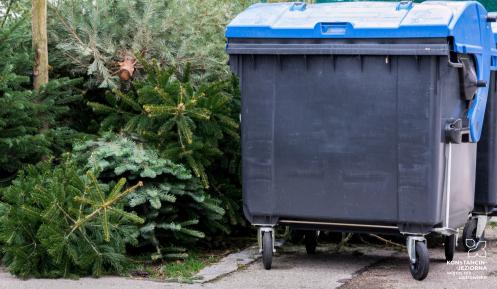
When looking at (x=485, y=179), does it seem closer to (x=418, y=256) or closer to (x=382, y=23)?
(x=418, y=256)

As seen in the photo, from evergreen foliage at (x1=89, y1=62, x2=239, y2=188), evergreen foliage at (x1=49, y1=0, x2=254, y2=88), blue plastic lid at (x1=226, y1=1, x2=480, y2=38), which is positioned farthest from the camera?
evergreen foliage at (x1=49, y1=0, x2=254, y2=88)

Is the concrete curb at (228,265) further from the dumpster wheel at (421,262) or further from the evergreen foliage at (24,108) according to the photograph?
the evergreen foliage at (24,108)

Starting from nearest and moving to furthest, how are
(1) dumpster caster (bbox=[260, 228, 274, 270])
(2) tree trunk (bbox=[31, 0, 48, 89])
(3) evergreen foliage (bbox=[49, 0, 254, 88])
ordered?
(1) dumpster caster (bbox=[260, 228, 274, 270]), (2) tree trunk (bbox=[31, 0, 48, 89]), (3) evergreen foliage (bbox=[49, 0, 254, 88])

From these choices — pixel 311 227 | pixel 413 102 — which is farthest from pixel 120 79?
pixel 413 102

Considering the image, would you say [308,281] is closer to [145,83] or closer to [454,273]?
[454,273]

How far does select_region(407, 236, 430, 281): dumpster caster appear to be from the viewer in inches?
202

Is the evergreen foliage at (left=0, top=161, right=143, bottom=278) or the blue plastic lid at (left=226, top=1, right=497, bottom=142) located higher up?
the blue plastic lid at (left=226, top=1, right=497, bottom=142)

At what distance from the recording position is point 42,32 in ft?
19.7

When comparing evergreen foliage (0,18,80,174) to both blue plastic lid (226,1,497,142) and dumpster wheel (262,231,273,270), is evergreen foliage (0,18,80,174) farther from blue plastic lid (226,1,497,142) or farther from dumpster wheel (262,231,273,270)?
dumpster wheel (262,231,273,270)

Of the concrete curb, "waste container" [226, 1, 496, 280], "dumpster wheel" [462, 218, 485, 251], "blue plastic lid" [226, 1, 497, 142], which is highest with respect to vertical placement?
"blue plastic lid" [226, 1, 497, 142]

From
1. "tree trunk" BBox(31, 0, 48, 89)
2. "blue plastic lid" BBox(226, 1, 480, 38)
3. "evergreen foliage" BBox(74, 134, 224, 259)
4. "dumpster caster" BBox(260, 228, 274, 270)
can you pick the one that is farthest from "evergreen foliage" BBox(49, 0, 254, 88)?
"dumpster caster" BBox(260, 228, 274, 270)

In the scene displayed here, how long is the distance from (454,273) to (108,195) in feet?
7.12

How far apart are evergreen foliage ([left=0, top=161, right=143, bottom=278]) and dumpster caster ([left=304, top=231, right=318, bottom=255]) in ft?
4.42

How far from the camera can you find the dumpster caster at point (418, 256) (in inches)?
202
